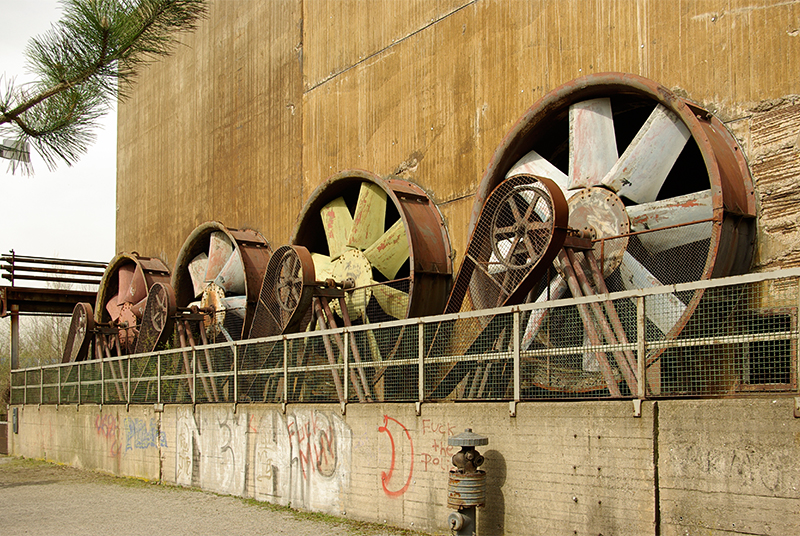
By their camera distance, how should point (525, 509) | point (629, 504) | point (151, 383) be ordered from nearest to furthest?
point (629, 504) → point (525, 509) → point (151, 383)

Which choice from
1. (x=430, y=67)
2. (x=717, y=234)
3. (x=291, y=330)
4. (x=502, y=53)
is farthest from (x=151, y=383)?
(x=717, y=234)

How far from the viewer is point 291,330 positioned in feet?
43.7

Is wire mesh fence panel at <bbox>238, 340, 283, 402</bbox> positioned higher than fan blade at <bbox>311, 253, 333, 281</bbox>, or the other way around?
fan blade at <bbox>311, 253, 333, 281</bbox>

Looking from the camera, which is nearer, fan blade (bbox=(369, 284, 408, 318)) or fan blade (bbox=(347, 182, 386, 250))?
fan blade (bbox=(369, 284, 408, 318))

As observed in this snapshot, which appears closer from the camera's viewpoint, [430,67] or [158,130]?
[430,67]

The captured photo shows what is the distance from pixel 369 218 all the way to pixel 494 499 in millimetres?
7375

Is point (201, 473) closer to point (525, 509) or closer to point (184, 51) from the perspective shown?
point (525, 509)

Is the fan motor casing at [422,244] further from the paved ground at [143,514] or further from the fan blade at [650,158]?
the paved ground at [143,514]

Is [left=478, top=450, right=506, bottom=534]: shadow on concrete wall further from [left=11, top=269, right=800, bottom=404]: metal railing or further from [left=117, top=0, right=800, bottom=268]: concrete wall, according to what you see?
[left=117, top=0, right=800, bottom=268]: concrete wall

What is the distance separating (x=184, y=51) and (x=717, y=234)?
17949 mm

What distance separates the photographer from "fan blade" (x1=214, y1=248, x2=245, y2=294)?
1827 cm

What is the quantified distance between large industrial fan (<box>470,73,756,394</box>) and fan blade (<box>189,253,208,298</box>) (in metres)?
9.27

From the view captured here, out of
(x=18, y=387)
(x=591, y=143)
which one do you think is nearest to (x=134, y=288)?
(x=18, y=387)

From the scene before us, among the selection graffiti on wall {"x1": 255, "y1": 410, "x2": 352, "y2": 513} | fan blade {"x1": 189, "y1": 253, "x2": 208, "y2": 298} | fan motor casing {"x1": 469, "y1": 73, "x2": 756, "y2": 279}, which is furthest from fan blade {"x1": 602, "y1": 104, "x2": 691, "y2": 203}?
fan blade {"x1": 189, "y1": 253, "x2": 208, "y2": 298}
